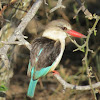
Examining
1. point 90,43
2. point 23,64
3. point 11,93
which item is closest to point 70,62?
point 90,43

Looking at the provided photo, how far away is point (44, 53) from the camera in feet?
10.6

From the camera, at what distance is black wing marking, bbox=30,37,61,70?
320 centimetres

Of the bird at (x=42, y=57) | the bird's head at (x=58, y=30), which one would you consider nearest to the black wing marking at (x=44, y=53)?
the bird at (x=42, y=57)

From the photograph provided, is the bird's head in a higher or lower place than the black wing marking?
higher

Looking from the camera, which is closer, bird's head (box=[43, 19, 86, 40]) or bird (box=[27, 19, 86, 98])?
bird (box=[27, 19, 86, 98])

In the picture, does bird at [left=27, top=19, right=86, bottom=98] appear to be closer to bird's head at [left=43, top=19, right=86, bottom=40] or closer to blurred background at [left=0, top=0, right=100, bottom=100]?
bird's head at [left=43, top=19, right=86, bottom=40]

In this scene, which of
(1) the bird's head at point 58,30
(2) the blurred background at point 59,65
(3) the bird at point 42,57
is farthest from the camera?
(2) the blurred background at point 59,65

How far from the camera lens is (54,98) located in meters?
5.16

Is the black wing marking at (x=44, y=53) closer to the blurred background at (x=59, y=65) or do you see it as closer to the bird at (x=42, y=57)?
the bird at (x=42, y=57)

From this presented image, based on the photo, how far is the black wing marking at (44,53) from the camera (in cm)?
320

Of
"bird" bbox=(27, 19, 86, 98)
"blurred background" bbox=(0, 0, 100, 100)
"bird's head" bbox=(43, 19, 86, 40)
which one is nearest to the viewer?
"bird" bbox=(27, 19, 86, 98)

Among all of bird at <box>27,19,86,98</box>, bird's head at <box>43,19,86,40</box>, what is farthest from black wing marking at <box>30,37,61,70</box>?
bird's head at <box>43,19,86,40</box>

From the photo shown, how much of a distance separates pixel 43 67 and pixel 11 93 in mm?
2555

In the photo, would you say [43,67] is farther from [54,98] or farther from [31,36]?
[31,36]
